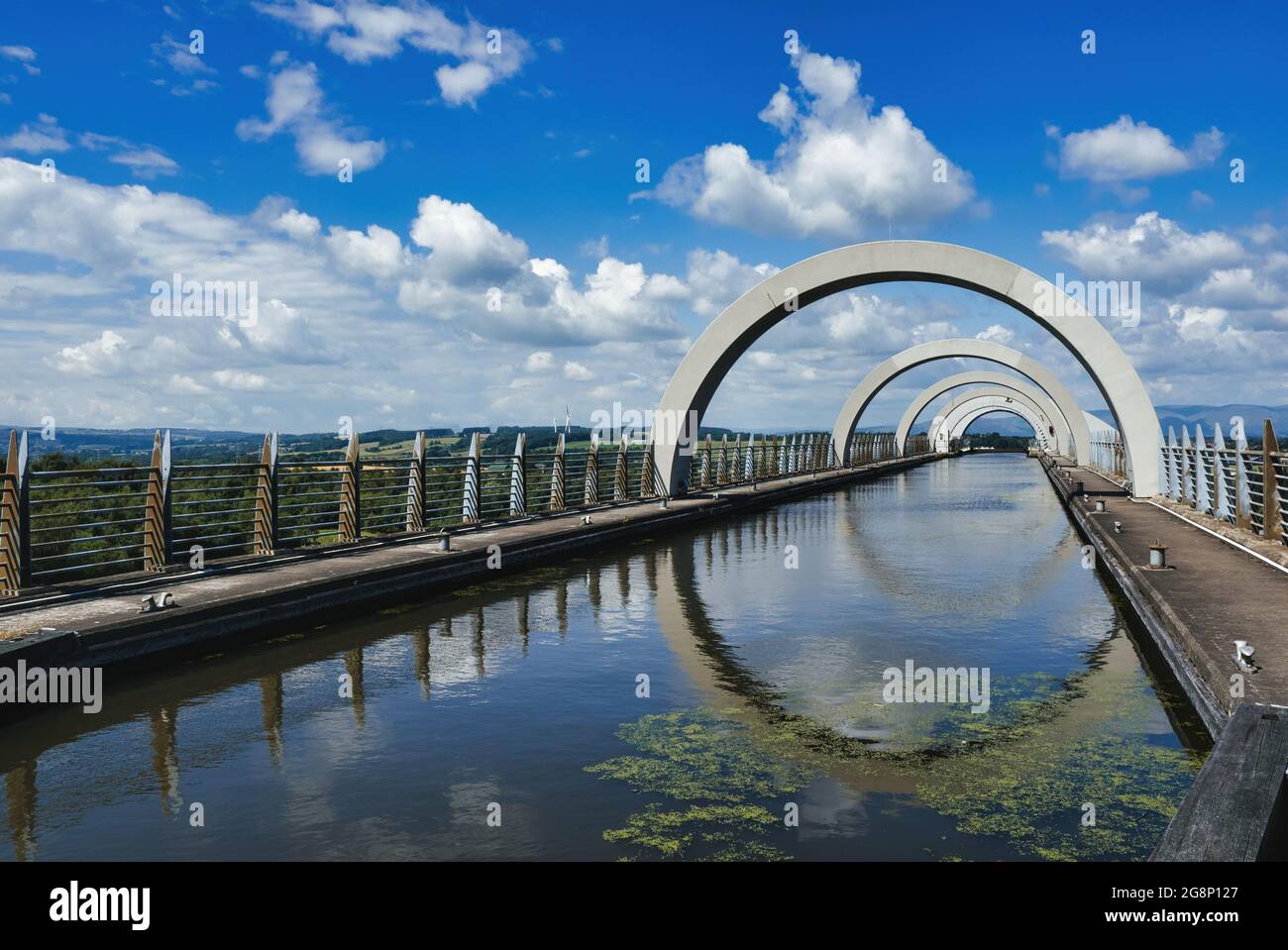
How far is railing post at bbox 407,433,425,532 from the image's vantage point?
614 inches

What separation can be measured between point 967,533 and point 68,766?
15805 mm

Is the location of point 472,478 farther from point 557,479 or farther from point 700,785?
point 700,785

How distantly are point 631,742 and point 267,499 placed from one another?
8465 mm

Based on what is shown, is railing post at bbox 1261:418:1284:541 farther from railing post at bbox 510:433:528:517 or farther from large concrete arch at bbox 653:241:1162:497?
railing post at bbox 510:433:528:517

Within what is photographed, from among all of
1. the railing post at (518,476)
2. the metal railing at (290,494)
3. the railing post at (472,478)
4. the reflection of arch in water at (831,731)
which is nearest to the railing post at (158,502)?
the metal railing at (290,494)

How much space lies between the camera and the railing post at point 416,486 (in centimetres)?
1559

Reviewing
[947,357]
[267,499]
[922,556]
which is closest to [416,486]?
[267,499]

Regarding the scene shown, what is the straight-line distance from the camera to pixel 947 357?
46875 millimetres

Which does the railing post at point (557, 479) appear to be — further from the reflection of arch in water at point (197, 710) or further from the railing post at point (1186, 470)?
the railing post at point (1186, 470)

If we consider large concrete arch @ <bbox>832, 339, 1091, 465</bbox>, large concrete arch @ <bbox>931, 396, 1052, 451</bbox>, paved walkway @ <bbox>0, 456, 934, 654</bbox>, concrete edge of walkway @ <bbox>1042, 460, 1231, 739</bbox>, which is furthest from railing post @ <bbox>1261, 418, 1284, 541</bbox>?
large concrete arch @ <bbox>931, 396, 1052, 451</bbox>

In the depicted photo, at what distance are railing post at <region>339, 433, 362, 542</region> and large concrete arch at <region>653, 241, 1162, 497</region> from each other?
1063 cm

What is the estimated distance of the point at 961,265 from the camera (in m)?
21.8
